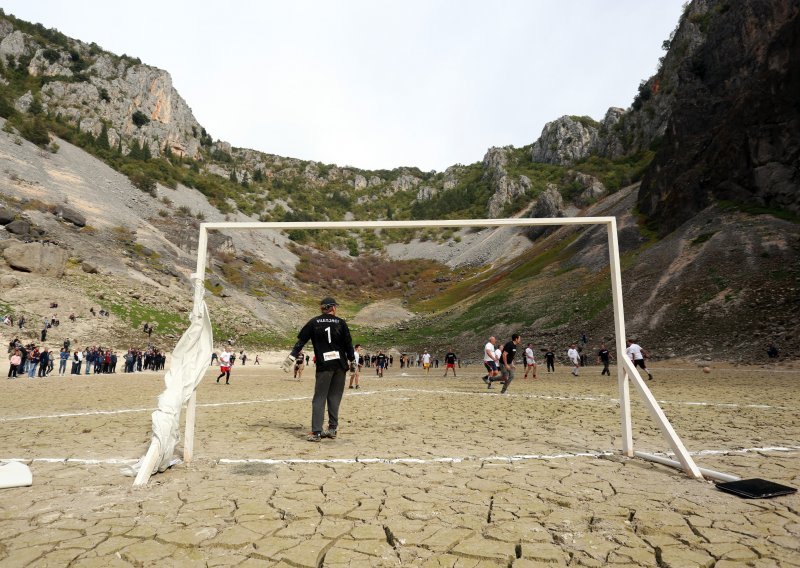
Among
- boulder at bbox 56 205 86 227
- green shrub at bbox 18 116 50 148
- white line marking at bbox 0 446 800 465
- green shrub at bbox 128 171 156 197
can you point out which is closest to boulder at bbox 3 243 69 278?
boulder at bbox 56 205 86 227

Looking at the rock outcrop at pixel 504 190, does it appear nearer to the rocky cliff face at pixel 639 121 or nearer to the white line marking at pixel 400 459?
the rocky cliff face at pixel 639 121

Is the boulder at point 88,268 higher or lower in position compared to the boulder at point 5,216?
lower

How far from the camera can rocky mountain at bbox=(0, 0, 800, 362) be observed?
31141 mm

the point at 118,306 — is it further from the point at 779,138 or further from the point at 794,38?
the point at 794,38

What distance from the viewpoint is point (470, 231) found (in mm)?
128250

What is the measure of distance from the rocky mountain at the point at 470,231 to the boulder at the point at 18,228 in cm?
25

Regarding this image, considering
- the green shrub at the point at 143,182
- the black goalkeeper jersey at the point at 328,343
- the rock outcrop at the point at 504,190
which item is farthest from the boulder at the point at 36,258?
the rock outcrop at the point at 504,190

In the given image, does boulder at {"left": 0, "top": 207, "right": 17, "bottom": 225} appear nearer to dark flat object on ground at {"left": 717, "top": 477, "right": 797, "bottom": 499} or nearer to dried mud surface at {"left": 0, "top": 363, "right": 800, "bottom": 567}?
dried mud surface at {"left": 0, "top": 363, "right": 800, "bottom": 567}

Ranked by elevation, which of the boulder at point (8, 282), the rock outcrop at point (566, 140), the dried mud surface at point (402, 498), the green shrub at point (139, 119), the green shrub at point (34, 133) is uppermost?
the rock outcrop at point (566, 140)

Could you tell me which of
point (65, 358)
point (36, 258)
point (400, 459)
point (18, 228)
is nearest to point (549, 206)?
point (36, 258)

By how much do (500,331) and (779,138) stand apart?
26.0 m

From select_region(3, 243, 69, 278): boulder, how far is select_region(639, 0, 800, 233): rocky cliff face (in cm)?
5548

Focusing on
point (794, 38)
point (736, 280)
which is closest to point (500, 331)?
point (736, 280)

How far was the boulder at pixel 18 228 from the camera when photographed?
41.4 m
